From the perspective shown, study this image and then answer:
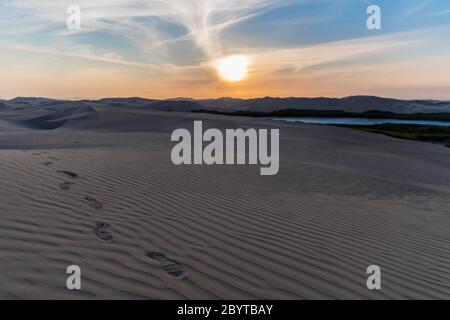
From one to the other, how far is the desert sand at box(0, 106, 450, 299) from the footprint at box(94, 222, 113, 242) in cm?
1

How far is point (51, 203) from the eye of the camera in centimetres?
493

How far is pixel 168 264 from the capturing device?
11.2 feet

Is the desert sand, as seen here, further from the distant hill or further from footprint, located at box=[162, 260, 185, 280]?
the distant hill

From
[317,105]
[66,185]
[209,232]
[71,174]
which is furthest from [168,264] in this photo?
[317,105]

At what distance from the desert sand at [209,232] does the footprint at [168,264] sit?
0.06 ft

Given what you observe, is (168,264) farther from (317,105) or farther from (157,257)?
(317,105)

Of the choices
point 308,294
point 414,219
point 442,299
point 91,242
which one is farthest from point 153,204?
point 414,219

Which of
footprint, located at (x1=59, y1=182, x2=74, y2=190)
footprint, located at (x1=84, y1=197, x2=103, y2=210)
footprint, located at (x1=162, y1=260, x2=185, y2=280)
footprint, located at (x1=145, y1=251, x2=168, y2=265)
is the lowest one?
footprint, located at (x1=162, y1=260, x2=185, y2=280)

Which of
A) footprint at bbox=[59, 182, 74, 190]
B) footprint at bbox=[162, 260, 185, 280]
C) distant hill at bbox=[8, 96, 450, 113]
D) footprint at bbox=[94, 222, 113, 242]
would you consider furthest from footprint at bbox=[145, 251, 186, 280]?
distant hill at bbox=[8, 96, 450, 113]

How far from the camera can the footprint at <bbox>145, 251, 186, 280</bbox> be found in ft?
10.6

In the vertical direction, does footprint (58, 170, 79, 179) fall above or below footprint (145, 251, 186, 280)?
above

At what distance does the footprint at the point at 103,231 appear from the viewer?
3884 mm

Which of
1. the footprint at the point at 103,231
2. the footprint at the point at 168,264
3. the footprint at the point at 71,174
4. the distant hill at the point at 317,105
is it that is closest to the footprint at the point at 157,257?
the footprint at the point at 168,264
